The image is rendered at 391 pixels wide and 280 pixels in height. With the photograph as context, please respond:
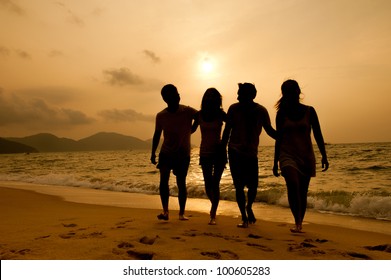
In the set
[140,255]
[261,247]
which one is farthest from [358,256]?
[140,255]

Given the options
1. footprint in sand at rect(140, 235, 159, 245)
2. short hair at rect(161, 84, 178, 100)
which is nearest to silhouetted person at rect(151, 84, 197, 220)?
short hair at rect(161, 84, 178, 100)

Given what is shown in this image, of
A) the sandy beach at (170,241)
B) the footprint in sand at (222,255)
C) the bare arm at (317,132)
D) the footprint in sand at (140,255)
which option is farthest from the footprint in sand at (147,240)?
the bare arm at (317,132)

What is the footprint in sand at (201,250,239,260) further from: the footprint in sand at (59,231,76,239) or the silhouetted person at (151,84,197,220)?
the silhouetted person at (151,84,197,220)

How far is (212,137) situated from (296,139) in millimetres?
1355

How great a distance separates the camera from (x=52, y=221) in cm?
593

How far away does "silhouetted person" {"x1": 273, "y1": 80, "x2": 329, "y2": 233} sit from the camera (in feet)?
16.2

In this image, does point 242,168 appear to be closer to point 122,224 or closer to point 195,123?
point 195,123

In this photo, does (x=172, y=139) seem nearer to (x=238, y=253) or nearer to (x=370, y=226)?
(x=238, y=253)

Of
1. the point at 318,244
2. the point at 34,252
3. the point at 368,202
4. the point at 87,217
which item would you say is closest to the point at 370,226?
the point at 368,202

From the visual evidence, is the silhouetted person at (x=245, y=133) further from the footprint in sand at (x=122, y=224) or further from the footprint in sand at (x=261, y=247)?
the footprint in sand at (x=122, y=224)

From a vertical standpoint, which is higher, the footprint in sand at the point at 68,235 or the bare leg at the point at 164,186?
the bare leg at the point at 164,186

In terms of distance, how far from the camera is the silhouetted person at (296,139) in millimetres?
4941

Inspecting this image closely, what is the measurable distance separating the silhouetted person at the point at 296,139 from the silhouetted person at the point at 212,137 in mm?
991

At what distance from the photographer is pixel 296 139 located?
497 centimetres
